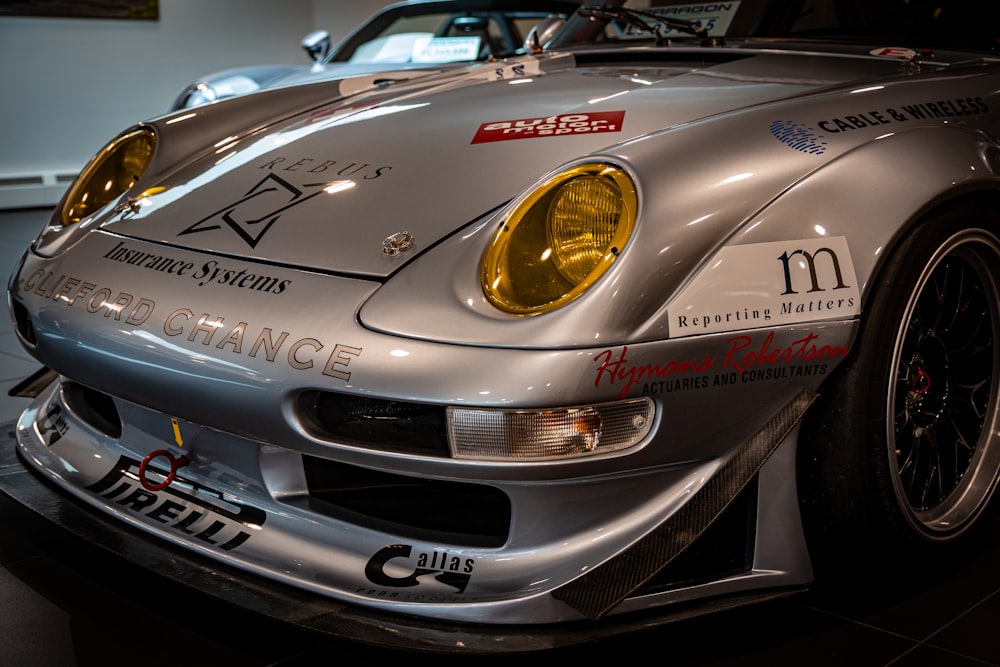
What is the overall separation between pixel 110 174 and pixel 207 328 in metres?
0.85

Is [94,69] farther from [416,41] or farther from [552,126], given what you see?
[552,126]

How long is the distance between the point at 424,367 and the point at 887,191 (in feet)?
2.41

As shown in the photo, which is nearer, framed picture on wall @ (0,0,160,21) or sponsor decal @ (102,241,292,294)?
sponsor decal @ (102,241,292,294)

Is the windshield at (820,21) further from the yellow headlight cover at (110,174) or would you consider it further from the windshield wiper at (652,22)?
the yellow headlight cover at (110,174)

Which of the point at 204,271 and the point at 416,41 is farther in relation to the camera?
the point at 416,41

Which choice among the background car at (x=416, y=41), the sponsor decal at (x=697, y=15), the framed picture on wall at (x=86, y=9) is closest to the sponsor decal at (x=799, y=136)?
the sponsor decal at (x=697, y=15)

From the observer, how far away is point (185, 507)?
66.2 inches

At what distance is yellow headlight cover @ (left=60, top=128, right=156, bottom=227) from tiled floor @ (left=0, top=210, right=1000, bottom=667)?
73 centimetres

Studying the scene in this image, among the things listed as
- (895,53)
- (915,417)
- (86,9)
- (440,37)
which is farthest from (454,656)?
(86,9)

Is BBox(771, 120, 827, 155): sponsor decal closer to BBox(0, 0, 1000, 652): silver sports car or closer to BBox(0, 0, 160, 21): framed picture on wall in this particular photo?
BBox(0, 0, 1000, 652): silver sports car

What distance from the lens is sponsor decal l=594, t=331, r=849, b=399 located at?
139cm

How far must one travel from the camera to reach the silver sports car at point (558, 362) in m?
1.41

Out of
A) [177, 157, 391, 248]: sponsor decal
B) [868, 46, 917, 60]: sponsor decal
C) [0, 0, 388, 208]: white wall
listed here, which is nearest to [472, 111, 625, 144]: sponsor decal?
[177, 157, 391, 248]: sponsor decal

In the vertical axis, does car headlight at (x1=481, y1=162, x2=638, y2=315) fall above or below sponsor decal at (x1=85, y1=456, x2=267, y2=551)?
above
